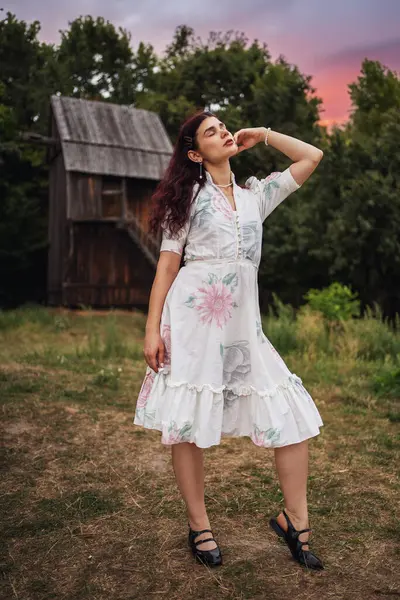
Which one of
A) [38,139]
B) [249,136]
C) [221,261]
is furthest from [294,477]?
[38,139]

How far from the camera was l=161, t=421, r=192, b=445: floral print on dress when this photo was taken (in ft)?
9.22

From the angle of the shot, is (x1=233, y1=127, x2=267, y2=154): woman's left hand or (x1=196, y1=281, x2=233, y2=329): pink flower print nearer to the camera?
(x1=196, y1=281, x2=233, y2=329): pink flower print

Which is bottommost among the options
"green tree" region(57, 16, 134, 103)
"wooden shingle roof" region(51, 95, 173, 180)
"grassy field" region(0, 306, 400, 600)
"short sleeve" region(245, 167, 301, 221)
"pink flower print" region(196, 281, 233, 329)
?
"grassy field" region(0, 306, 400, 600)

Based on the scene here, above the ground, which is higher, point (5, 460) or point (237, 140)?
point (237, 140)

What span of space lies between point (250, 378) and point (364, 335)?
22.0ft

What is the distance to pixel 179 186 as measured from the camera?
9.99 feet

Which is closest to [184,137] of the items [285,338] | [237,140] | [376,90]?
[237,140]

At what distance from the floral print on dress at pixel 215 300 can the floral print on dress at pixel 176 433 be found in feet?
1.55

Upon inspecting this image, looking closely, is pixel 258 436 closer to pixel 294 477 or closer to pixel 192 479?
pixel 294 477

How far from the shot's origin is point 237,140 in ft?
10.6

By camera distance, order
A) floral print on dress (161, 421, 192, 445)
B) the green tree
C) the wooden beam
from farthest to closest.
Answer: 1. the green tree
2. the wooden beam
3. floral print on dress (161, 421, 192, 445)

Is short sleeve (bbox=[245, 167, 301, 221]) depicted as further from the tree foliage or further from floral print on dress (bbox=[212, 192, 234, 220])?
the tree foliage

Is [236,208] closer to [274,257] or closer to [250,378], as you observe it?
[250,378]

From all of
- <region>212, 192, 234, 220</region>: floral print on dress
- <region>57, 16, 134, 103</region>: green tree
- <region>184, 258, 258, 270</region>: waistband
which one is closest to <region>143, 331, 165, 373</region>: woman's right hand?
<region>184, 258, 258, 270</region>: waistband
